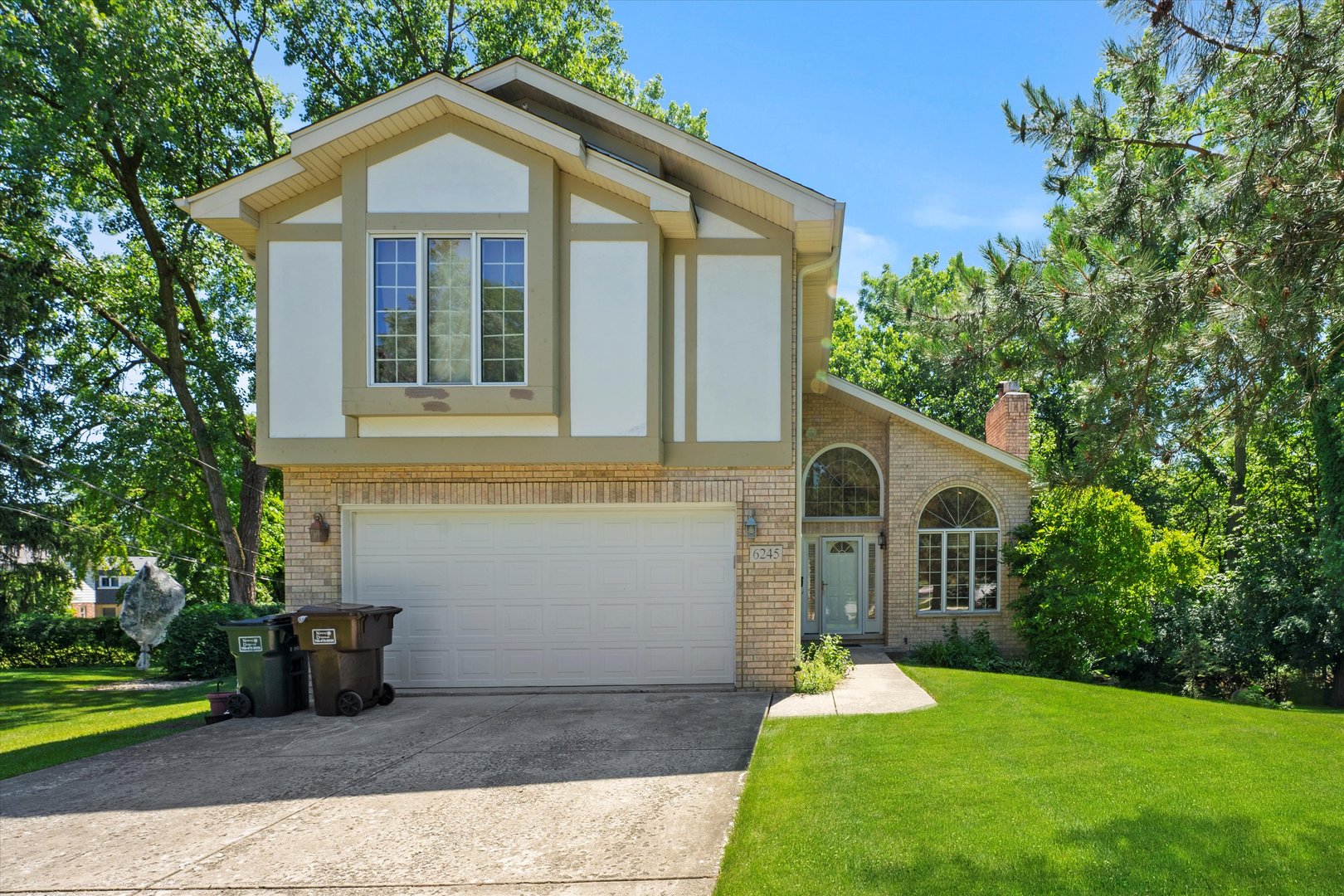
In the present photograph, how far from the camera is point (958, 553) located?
1486 cm

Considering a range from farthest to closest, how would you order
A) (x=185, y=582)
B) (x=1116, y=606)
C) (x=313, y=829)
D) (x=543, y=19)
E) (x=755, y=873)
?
1. (x=185, y=582)
2. (x=543, y=19)
3. (x=1116, y=606)
4. (x=313, y=829)
5. (x=755, y=873)

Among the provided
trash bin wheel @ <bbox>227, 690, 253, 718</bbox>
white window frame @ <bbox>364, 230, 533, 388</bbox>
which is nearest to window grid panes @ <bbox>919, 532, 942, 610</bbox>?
white window frame @ <bbox>364, 230, 533, 388</bbox>

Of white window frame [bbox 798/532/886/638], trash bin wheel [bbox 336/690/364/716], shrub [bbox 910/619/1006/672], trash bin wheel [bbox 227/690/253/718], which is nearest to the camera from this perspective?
trash bin wheel [bbox 336/690/364/716]

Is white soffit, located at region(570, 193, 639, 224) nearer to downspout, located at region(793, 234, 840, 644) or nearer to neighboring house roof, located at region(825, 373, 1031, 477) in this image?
downspout, located at region(793, 234, 840, 644)

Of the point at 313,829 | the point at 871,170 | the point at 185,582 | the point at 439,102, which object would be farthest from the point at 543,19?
the point at 185,582

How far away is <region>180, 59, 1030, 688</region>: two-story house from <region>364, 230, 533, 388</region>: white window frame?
0.09ft

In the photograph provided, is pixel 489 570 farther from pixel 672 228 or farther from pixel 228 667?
pixel 228 667

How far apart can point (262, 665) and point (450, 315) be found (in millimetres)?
4396

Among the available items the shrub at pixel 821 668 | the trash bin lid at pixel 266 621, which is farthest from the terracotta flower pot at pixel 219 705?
the shrub at pixel 821 668

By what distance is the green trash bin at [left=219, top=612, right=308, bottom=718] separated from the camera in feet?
28.6

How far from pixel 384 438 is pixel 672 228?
4.22m

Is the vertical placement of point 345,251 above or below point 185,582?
above

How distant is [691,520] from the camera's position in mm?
9930

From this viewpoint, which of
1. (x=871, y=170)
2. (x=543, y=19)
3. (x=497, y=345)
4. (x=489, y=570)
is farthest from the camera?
(x=543, y=19)
